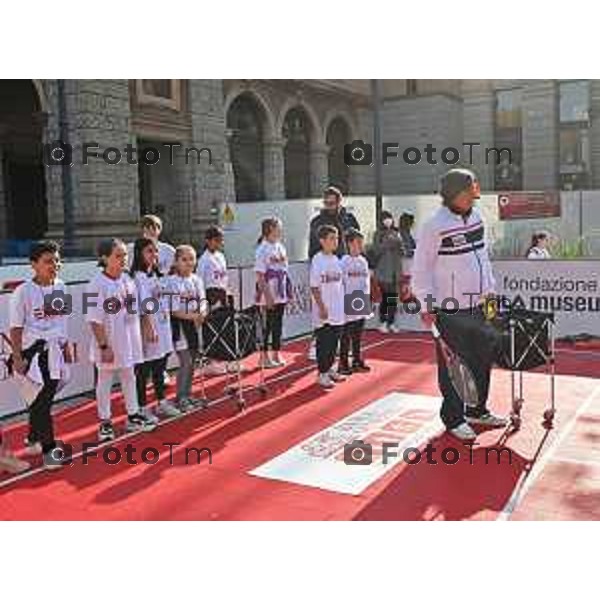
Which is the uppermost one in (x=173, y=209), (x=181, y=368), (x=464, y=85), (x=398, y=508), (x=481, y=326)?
(x=464, y=85)

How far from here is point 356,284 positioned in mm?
9367

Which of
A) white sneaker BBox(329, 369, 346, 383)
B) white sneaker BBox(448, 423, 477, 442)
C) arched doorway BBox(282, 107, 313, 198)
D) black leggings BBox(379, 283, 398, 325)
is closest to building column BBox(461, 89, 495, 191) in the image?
arched doorway BBox(282, 107, 313, 198)

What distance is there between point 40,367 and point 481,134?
31.5m

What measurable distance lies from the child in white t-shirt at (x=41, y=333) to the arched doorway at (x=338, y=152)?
26.5 metres

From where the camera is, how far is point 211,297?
29.6 feet

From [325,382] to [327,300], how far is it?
880 mm

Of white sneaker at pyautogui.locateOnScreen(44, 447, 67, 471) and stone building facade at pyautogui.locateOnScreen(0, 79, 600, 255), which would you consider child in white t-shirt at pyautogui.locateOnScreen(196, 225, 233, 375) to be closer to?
white sneaker at pyautogui.locateOnScreen(44, 447, 67, 471)

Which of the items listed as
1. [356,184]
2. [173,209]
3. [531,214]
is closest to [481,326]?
[173,209]

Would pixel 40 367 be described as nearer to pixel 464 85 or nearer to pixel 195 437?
pixel 195 437

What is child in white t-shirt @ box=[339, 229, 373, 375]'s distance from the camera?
922 centimetres

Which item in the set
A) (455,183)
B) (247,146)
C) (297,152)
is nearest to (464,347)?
(455,183)

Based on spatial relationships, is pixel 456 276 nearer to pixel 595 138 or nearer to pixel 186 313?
pixel 186 313

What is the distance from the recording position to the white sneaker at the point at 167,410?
7699 mm
